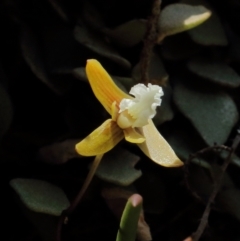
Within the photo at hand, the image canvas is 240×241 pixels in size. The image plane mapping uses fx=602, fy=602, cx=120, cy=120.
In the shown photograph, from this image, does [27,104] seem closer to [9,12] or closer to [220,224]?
[9,12]

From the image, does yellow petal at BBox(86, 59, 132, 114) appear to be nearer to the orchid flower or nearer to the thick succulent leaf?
the orchid flower

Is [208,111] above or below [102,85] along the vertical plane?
below

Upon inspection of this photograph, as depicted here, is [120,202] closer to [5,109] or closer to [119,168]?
[119,168]

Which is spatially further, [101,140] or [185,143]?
[185,143]

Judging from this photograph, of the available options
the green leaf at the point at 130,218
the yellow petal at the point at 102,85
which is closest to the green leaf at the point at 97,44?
the yellow petal at the point at 102,85

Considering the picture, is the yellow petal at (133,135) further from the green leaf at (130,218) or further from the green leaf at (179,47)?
the green leaf at (179,47)

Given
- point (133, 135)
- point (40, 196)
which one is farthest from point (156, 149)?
point (40, 196)
